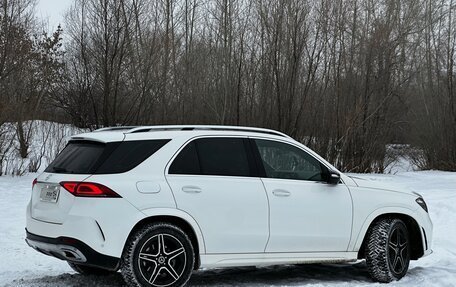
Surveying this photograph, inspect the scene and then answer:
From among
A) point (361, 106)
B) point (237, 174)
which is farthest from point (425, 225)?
point (361, 106)

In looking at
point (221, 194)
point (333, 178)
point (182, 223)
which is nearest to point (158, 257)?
point (182, 223)

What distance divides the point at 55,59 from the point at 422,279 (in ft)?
57.4

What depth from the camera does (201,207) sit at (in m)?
5.39

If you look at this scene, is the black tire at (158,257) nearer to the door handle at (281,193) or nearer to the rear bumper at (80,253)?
the rear bumper at (80,253)

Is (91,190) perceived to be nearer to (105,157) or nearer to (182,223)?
(105,157)

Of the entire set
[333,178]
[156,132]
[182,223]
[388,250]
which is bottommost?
[388,250]

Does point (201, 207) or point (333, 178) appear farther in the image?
point (333, 178)

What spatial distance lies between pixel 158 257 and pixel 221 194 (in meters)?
0.88

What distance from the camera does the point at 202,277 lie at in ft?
20.9

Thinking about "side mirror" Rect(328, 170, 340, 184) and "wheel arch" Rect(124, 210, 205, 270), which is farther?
"side mirror" Rect(328, 170, 340, 184)

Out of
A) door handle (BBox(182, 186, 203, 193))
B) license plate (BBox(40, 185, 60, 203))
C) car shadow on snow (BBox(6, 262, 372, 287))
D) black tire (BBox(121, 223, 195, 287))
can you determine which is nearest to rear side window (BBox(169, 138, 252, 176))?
door handle (BBox(182, 186, 203, 193))

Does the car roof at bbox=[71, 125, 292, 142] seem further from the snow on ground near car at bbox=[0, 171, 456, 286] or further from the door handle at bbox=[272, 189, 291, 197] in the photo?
the snow on ground near car at bbox=[0, 171, 456, 286]

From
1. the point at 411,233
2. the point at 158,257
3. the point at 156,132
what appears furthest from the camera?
the point at 411,233

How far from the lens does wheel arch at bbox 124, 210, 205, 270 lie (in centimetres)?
517
